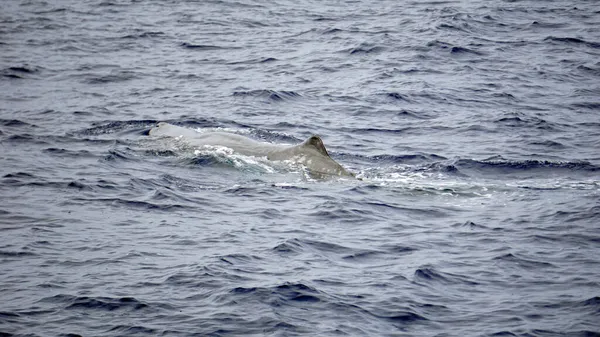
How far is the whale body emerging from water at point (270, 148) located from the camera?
18.0 meters

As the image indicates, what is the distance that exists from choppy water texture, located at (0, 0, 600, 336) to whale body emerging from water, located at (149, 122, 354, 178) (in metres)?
0.31

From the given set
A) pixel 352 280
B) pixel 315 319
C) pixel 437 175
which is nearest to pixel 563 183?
pixel 437 175

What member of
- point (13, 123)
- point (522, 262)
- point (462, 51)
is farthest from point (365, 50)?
point (522, 262)

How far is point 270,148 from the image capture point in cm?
1922

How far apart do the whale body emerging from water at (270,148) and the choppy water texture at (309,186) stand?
31 cm

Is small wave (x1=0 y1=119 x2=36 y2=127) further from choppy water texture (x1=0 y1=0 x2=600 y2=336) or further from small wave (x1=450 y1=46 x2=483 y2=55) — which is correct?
small wave (x1=450 y1=46 x2=483 y2=55)

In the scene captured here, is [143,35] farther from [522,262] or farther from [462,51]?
[522,262]

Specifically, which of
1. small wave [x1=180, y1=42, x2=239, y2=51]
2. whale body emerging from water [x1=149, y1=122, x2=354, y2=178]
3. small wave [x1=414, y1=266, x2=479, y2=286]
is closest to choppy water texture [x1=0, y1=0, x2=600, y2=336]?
small wave [x1=414, y1=266, x2=479, y2=286]

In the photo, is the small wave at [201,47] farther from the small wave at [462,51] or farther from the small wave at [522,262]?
the small wave at [522,262]

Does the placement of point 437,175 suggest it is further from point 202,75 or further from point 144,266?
point 202,75

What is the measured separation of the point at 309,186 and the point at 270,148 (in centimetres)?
215

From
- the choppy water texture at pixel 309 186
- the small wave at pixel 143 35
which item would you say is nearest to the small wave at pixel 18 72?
the choppy water texture at pixel 309 186

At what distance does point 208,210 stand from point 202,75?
46.7 feet

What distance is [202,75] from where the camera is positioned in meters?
29.4
